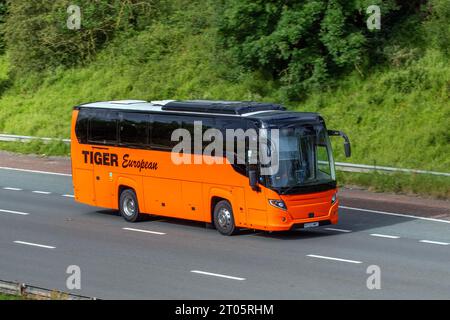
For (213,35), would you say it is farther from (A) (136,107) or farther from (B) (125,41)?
(A) (136,107)

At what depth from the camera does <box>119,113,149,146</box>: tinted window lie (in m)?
24.3

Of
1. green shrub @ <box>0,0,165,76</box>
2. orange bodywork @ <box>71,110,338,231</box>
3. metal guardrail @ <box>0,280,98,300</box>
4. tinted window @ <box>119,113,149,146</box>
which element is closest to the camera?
metal guardrail @ <box>0,280,98,300</box>

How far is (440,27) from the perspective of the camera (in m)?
33.9

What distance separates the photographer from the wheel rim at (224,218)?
22598 mm

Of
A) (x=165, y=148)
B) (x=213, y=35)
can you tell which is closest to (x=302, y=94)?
(x=213, y=35)

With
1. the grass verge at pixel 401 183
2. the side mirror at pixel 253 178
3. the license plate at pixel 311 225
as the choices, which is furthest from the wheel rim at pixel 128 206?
the grass verge at pixel 401 183

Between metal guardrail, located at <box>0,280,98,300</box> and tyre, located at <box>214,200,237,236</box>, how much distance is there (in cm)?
718

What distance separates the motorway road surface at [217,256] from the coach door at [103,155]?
583mm

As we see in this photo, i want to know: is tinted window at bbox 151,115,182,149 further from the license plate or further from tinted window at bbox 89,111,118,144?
the license plate

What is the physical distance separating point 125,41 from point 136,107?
1910 cm

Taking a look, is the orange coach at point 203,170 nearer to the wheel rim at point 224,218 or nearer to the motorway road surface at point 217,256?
the wheel rim at point 224,218

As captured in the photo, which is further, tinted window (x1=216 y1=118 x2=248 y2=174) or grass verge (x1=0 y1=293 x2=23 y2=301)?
tinted window (x1=216 y1=118 x2=248 y2=174)

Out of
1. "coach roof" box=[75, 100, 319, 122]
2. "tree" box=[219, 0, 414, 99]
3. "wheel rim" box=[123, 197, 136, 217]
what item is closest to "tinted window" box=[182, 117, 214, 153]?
"coach roof" box=[75, 100, 319, 122]

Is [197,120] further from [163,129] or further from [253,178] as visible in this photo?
[253,178]
